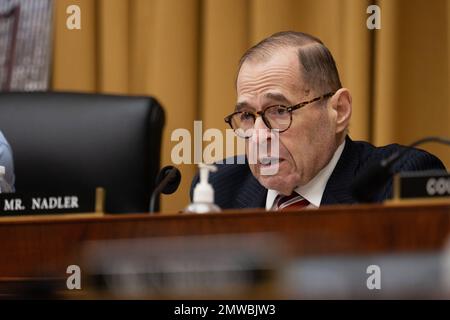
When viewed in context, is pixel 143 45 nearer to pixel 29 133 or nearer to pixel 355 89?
pixel 355 89

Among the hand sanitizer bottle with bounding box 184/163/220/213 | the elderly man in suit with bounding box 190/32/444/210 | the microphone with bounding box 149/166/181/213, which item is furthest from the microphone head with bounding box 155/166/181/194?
the elderly man in suit with bounding box 190/32/444/210

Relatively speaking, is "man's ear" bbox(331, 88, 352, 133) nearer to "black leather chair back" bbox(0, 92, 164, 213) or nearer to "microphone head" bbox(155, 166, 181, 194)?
"black leather chair back" bbox(0, 92, 164, 213)

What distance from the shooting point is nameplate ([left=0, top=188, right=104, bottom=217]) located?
123 cm

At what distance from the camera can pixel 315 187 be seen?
1.95 m

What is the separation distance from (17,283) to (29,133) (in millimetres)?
933

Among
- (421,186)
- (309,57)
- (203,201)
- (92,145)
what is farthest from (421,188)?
(92,145)

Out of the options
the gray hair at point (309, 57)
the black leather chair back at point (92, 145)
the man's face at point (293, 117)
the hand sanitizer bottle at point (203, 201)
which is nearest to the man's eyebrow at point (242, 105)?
the man's face at point (293, 117)

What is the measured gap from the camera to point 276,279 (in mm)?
1037

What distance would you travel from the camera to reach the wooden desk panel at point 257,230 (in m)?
1.02

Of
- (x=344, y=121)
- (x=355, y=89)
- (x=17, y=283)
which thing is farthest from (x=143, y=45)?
(x=17, y=283)

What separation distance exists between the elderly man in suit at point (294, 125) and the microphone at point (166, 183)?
0.32m

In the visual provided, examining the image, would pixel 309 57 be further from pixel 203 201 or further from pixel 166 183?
pixel 203 201

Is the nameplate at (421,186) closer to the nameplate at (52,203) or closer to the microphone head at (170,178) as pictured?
the nameplate at (52,203)

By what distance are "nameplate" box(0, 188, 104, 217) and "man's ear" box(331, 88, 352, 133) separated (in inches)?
33.7
